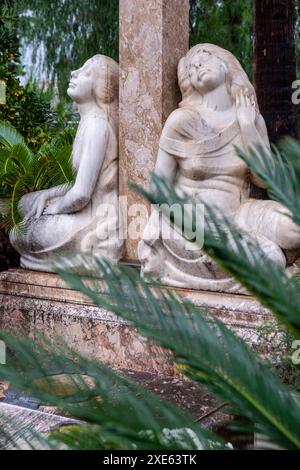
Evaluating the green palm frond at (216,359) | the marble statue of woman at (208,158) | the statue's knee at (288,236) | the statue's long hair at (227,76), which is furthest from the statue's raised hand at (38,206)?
the green palm frond at (216,359)

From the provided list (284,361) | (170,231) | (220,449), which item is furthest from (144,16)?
(220,449)

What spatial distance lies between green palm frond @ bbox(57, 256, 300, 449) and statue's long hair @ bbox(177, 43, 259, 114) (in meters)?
3.29

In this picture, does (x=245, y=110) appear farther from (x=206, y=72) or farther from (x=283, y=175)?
(x=283, y=175)

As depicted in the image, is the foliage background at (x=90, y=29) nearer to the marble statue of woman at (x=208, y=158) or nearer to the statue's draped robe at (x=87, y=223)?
the statue's draped robe at (x=87, y=223)

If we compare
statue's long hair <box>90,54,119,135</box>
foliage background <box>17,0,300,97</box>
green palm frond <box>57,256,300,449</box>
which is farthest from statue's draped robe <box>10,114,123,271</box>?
foliage background <box>17,0,300,97</box>

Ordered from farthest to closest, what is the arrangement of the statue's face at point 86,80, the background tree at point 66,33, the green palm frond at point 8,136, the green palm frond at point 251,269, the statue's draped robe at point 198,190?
the background tree at point 66,33
the green palm frond at point 8,136
the statue's face at point 86,80
the statue's draped robe at point 198,190
the green palm frond at point 251,269

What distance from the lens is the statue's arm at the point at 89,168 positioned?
5.18 meters

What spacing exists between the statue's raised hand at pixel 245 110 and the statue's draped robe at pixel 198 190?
0.17 feet

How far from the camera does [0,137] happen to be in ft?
20.1

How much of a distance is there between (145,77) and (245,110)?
0.76 meters

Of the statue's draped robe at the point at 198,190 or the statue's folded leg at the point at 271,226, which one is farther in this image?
the statue's draped robe at the point at 198,190

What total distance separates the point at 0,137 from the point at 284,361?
10.6 feet

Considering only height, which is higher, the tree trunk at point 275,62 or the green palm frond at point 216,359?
the tree trunk at point 275,62

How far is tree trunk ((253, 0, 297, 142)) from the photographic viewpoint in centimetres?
798
